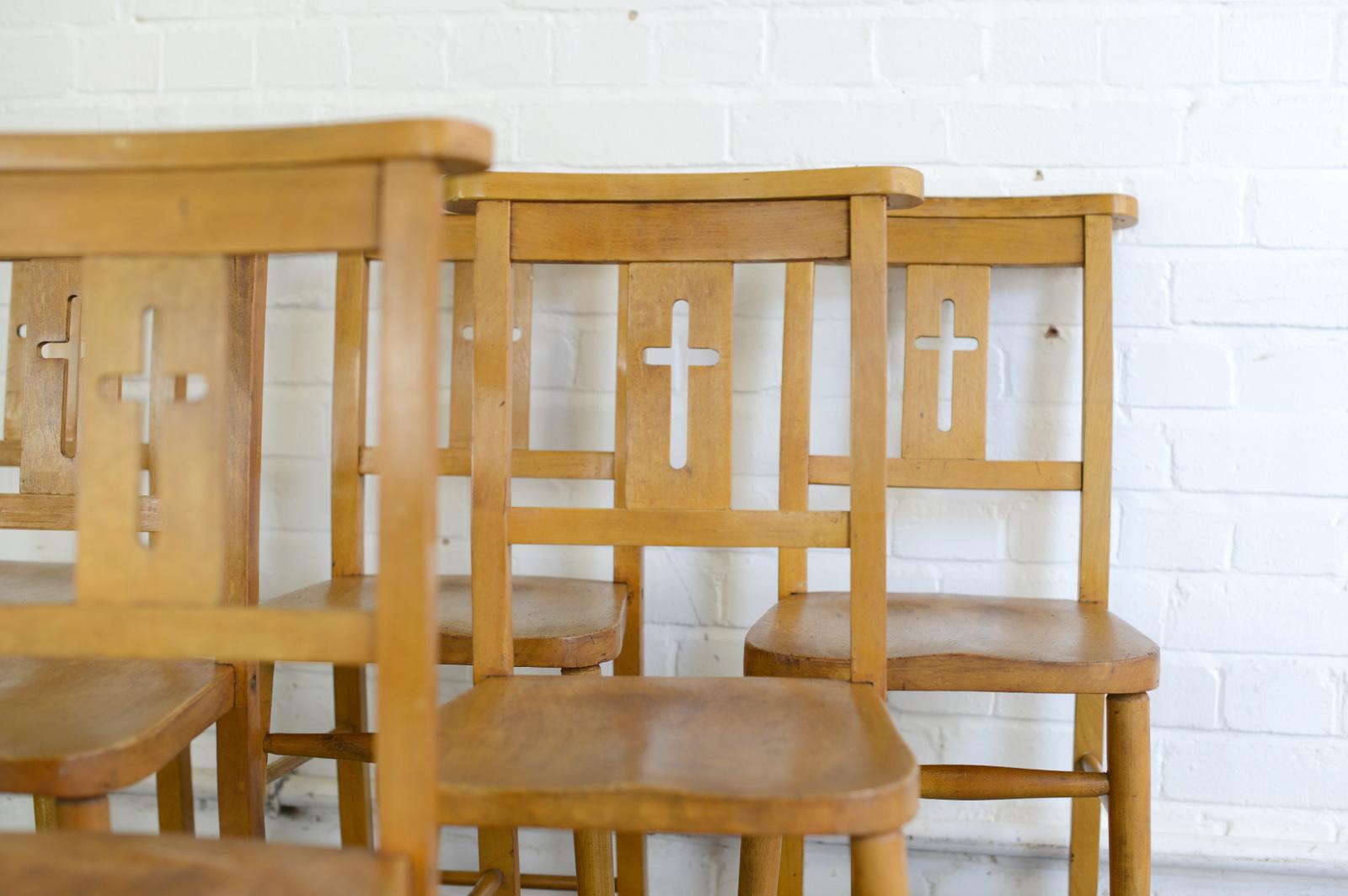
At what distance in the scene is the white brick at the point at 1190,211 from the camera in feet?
4.53

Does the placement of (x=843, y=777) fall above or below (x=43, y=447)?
below

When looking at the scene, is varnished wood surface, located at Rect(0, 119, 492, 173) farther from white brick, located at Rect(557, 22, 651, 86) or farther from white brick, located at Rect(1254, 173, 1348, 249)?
white brick, located at Rect(1254, 173, 1348, 249)

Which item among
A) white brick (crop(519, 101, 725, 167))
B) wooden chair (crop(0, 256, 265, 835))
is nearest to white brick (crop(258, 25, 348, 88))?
white brick (crop(519, 101, 725, 167))

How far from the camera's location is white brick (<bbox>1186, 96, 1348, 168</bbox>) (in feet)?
4.47

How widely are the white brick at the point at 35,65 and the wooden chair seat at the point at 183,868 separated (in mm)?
1233

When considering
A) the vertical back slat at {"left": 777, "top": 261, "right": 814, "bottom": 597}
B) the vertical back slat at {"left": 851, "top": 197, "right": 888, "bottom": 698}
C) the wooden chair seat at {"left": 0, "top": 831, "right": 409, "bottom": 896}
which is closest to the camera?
the wooden chair seat at {"left": 0, "top": 831, "right": 409, "bottom": 896}

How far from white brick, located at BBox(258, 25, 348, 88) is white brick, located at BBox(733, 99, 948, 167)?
0.55 metres

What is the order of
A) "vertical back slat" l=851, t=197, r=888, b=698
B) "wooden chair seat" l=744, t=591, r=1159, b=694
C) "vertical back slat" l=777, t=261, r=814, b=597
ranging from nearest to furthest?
"vertical back slat" l=851, t=197, r=888, b=698 < "wooden chair seat" l=744, t=591, r=1159, b=694 < "vertical back slat" l=777, t=261, r=814, b=597

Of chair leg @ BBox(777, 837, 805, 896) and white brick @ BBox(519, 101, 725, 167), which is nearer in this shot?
chair leg @ BBox(777, 837, 805, 896)

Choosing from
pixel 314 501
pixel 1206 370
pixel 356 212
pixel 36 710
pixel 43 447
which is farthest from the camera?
pixel 314 501

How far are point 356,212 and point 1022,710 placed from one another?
1.13 meters

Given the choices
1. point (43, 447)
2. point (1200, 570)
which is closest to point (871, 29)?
point (1200, 570)

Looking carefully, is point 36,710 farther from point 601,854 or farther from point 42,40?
point 42,40

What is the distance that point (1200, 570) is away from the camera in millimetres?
1413
